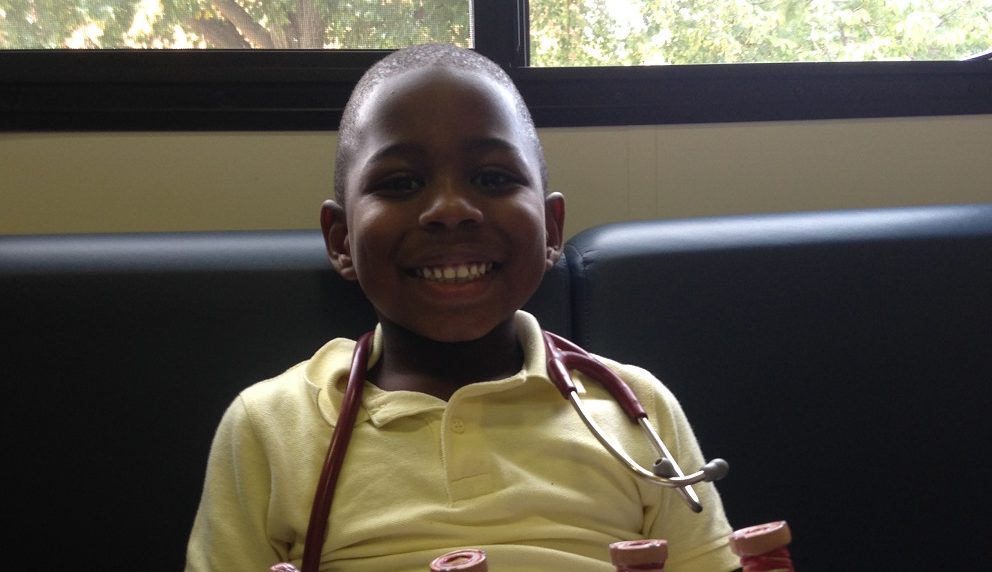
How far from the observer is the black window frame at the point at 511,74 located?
4.60ft

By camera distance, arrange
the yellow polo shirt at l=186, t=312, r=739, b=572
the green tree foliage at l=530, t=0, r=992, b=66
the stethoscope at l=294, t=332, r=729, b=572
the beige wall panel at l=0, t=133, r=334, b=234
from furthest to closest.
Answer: the green tree foliage at l=530, t=0, r=992, b=66
the beige wall panel at l=0, t=133, r=334, b=234
the yellow polo shirt at l=186, t=312, r=739, b=572
the stethoscope at l=294, t=332, r=729, b=572

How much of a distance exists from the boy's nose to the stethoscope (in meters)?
0.17

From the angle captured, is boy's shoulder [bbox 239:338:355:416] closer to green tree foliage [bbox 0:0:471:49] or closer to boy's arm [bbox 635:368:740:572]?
boy's arm [bbox 635:368:740:572]

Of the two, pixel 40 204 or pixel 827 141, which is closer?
pixel 40 204

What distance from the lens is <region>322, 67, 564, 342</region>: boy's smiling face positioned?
1.00 meters

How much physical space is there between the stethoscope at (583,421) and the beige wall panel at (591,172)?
0.46 m

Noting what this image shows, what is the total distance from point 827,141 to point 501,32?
21.7 inches

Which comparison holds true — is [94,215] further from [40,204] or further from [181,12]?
[181,12]

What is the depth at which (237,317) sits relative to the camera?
119cm

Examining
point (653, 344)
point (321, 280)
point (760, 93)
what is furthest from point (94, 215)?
point (760, 93)

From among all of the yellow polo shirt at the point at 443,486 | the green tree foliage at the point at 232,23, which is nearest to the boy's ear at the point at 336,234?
the yellow polo shirt at the point at 443,486

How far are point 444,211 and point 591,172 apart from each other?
2.02 feet

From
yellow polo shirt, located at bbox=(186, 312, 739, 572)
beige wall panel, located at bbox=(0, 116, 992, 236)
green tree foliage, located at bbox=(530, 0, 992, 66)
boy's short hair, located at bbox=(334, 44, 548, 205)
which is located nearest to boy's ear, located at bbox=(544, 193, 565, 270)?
boy's short hair, located at bbox=(334, 44, 548, 205)

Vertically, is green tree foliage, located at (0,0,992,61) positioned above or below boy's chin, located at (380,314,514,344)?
above
